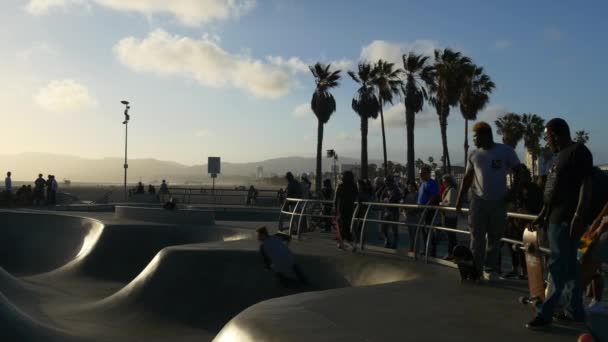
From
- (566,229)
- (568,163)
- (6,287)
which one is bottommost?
(6,287)

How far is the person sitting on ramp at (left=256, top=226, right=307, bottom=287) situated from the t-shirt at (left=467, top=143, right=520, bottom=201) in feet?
12.6

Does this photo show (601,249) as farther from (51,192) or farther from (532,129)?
(532,129)

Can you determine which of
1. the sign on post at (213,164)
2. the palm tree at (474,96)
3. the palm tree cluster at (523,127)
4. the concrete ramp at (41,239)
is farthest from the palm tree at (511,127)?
the concrete ramp at (41,239)

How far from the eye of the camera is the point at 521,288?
6.27m

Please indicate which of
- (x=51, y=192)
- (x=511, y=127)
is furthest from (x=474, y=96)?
(x=51, y=192)

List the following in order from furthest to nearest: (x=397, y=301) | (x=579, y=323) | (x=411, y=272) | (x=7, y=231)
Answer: (x=7, y=231) < (x=411, y=272) < (x=397, y=301) < (x=579, y=323)

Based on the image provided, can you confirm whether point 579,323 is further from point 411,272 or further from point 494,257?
point 411,272

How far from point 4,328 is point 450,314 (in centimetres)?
514

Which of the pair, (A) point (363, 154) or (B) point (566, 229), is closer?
(B) point (566, 229)

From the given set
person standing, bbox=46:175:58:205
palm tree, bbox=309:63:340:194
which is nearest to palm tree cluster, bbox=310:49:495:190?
palm tree, bbox=309:63:340:194

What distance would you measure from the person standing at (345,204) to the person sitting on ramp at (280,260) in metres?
2.06

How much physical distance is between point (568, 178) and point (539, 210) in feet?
9.38

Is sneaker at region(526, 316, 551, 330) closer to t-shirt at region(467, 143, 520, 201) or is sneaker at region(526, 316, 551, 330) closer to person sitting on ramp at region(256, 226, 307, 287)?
t-shirt at region(467, 143, 520, 201)

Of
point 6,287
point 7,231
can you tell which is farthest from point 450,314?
point 7,231
